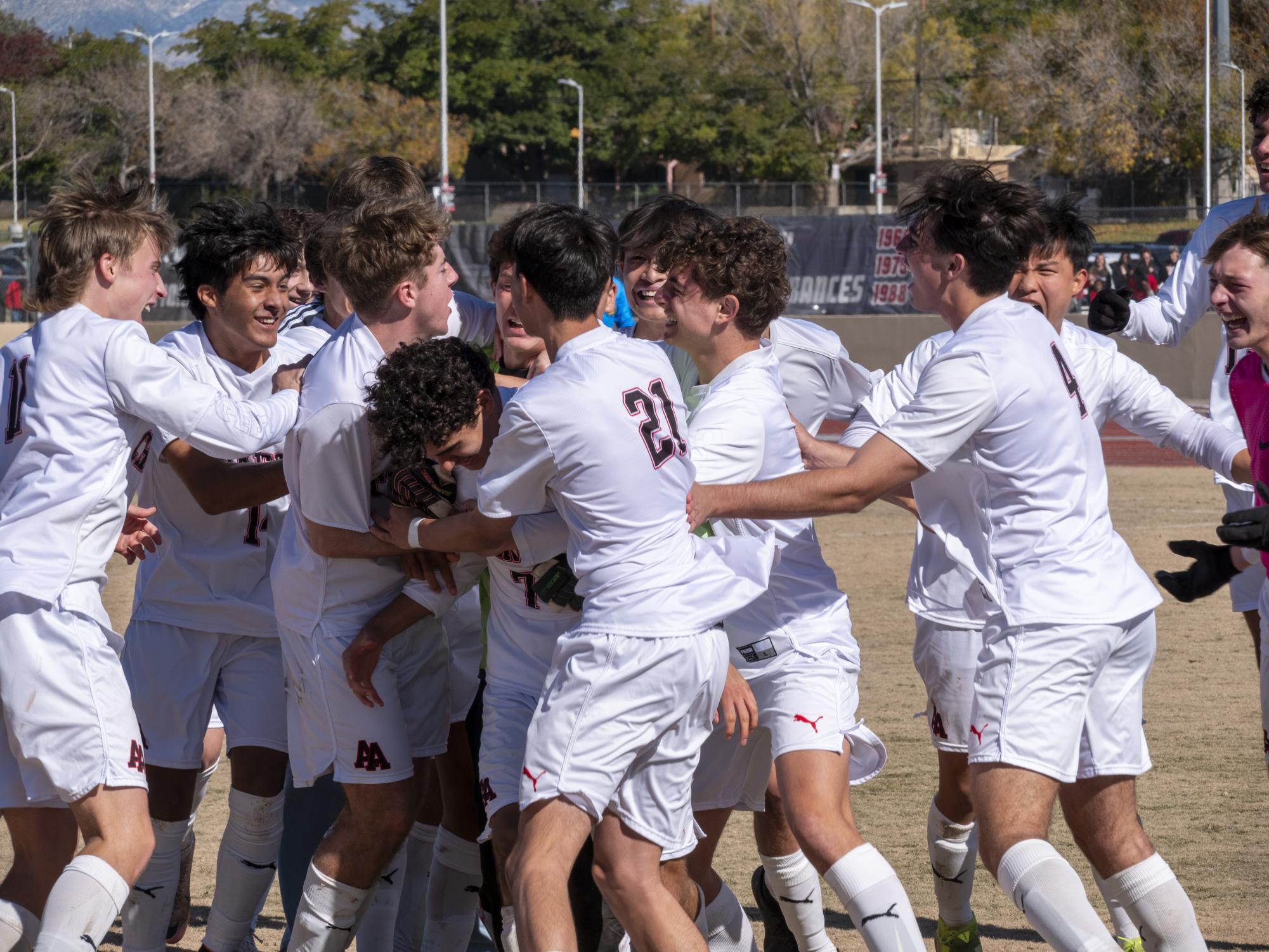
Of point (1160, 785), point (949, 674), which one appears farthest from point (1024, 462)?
point (1160, 785)

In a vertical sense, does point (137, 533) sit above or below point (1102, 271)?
below

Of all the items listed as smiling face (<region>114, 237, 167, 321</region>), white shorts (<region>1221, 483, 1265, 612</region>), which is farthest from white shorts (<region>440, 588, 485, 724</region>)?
white shorts (<region>1221, 483, 1265, 612</region>)

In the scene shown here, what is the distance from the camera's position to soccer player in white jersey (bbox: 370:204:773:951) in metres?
3.58

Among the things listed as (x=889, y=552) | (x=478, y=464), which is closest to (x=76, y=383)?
(x=478, y=464)

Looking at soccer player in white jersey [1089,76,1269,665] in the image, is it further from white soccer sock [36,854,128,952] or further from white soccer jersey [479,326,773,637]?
white soccer sock [36,854,128,952]

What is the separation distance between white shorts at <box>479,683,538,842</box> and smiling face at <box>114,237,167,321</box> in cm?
150

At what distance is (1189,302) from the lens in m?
5.93

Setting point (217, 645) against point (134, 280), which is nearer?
point (134, 280)

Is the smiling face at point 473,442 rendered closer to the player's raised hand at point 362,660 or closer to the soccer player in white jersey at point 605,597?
the soccer player in white jersey at point 605,597

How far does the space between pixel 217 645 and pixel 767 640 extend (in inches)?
68.6

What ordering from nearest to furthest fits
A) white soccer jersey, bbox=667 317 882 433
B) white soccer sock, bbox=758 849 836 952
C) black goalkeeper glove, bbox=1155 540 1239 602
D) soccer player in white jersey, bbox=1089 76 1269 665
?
black goalkeeper glove, bbox=1155 540 1239 602 → white soccer sock, bbox=758 849 836 952 → white soccer jersey, bbox=667 317 882 433 → soccer player in white jersey, bbox=1089 76 1269 665

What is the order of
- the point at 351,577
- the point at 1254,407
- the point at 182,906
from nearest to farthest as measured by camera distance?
the point at 351,577 → the point at 1254,407 → the point at 182,906

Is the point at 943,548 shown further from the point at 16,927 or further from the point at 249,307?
the point at 16,927

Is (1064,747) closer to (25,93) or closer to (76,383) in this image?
(76,383)
